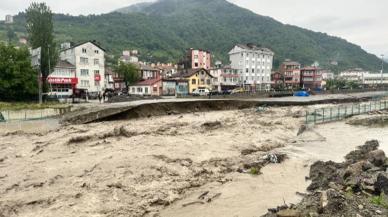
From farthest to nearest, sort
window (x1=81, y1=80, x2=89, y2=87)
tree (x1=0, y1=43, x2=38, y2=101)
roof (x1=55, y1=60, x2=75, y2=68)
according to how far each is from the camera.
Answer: window (x1=81, y1=80, x2=89, y2=87) < roof (x1=55, y1=60, x2=75, y2=68) < tree (x1=0, y1=43, x2=38, y2=101)

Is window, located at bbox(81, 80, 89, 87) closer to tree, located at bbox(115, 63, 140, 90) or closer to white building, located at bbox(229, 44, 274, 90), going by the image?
tree, located at bbox(115, 63, 140, 90)

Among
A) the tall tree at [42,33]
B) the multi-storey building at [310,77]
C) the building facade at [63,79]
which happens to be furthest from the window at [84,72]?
the multi-storey building at [310,77]

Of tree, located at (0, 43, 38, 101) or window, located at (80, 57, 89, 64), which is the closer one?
tree, located at (0, 43, 38, 101)

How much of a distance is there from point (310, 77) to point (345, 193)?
113m

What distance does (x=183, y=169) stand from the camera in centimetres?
1494

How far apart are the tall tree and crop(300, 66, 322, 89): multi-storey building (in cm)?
8410

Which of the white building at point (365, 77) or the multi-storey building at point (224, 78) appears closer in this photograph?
the multi-storey building at point (224, 78)

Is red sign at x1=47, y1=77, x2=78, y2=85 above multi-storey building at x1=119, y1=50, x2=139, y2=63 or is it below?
below

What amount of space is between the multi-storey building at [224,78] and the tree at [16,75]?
2032 inches

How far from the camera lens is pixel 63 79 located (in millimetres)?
64438

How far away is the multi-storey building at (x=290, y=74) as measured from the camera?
114m

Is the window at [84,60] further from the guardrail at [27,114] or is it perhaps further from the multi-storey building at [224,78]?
the guardrail at [27,114]

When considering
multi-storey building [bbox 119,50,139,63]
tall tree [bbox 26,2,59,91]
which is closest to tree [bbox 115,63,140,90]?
tall tree [bbox 26,2,59,91]

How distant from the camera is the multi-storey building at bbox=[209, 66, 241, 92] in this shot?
308 feet
